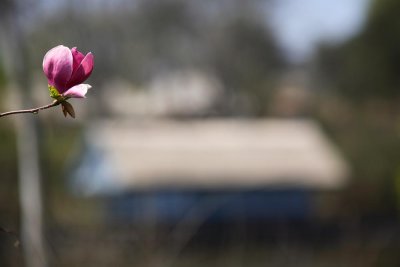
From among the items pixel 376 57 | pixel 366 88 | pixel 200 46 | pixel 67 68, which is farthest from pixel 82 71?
pixel 200 46

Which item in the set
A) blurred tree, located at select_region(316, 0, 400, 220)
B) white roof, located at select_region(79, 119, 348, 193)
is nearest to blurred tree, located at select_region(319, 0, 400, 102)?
blurred tree, located at select_region(316, 0, 400, 220)

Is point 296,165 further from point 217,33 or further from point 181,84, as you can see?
point 181,84

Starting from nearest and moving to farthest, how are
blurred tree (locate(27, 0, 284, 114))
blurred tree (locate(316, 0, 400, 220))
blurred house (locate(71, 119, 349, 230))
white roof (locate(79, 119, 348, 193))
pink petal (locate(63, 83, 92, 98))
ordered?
pink petal (locate(63, 83, 92, 98)) → blurred house (locate(71, 119, 349, 230)) → white roof (locate(79, 119, 348, 193)) → blurred tree (locate(316, 0, 400, 220)) → blurred tree (locate(27, 0, 284, 114))

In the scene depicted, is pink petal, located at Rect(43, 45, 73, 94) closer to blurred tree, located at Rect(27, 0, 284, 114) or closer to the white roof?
the white roof

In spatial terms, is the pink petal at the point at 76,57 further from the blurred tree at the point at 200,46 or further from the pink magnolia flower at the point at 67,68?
the blurred tree at the point at 200,46

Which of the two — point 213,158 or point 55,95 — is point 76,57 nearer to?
point 55,95

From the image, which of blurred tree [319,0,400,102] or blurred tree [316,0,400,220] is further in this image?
blurred tree [319,0,400,102]
